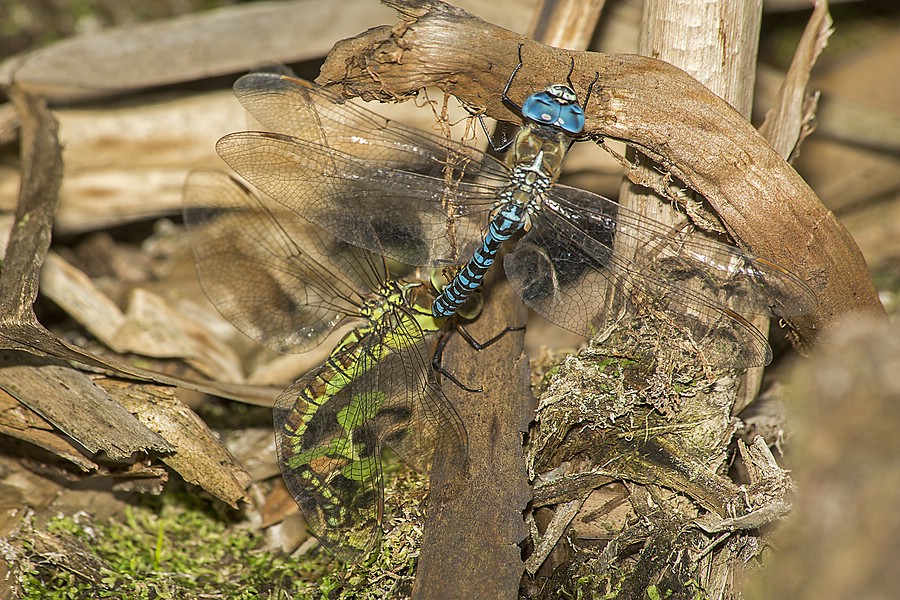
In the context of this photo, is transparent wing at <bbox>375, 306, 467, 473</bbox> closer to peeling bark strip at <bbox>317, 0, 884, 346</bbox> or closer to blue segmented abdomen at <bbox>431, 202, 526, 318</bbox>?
blue segmented abdomen at <bbox>431, 202, 526, 318</bbox>

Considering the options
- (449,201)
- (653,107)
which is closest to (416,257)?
(449,201)

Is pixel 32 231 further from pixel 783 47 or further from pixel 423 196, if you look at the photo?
pixel 783 47

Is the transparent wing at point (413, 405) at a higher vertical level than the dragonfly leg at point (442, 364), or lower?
lower

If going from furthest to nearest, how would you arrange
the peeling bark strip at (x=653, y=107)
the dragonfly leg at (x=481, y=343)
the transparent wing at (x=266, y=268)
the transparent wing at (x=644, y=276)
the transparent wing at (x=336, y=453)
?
the transparent wing at (x=266, y=268) → the dragonfly leg at (x=481, y=343) → the transparent wing at (x=336, y=453) → the transparent wing at (x=644, y=276) → the peeling bark strip at (x=653, y=107)

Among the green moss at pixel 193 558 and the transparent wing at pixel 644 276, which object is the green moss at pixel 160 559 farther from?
the transparent wing at pixel 644 276

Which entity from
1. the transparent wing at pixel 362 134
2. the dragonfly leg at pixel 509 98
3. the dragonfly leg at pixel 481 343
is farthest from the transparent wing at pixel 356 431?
the dragonfly leg at pixel 509 98
